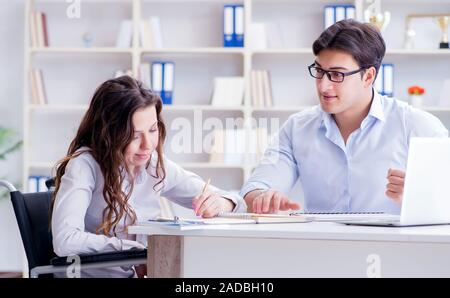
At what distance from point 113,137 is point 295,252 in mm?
773

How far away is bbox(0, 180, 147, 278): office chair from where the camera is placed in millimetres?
1943

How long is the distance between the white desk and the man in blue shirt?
0.80 metres

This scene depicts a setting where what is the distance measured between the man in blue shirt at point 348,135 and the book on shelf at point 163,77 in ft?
8.19

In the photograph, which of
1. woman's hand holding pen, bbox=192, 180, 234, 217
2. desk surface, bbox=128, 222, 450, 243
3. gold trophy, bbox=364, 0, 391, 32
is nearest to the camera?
desk surface, bbox=128, 222, 450, 243

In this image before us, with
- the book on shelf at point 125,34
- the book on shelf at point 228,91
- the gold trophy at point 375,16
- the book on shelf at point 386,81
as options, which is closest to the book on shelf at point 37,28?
the book on shelf at point 125,34

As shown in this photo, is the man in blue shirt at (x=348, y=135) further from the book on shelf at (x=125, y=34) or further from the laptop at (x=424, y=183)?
the book on shelf at (x=125, y=34)

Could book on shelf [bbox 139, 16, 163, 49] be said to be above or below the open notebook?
above

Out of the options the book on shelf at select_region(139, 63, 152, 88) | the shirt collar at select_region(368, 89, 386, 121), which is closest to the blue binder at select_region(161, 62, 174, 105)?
the book on shelf at select_region(139, 63, 152, 88)

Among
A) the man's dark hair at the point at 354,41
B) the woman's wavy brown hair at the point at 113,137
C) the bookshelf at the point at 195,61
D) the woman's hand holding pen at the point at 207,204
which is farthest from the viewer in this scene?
the bookshelf at the point at 195,61

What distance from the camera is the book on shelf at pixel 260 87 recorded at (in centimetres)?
522

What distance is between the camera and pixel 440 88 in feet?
17.5

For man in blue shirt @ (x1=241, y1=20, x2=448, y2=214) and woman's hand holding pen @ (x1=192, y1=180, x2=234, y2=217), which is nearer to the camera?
woman's hand holding pen @ (x1=192, y1=180, x2=234, y2=217)

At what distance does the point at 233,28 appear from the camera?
5195 mm

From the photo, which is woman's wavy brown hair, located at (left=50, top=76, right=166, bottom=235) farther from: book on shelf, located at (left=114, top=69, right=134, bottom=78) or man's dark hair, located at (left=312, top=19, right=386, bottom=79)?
book on shelf, located at (left=114, top=69, right=134, bottom=78)
